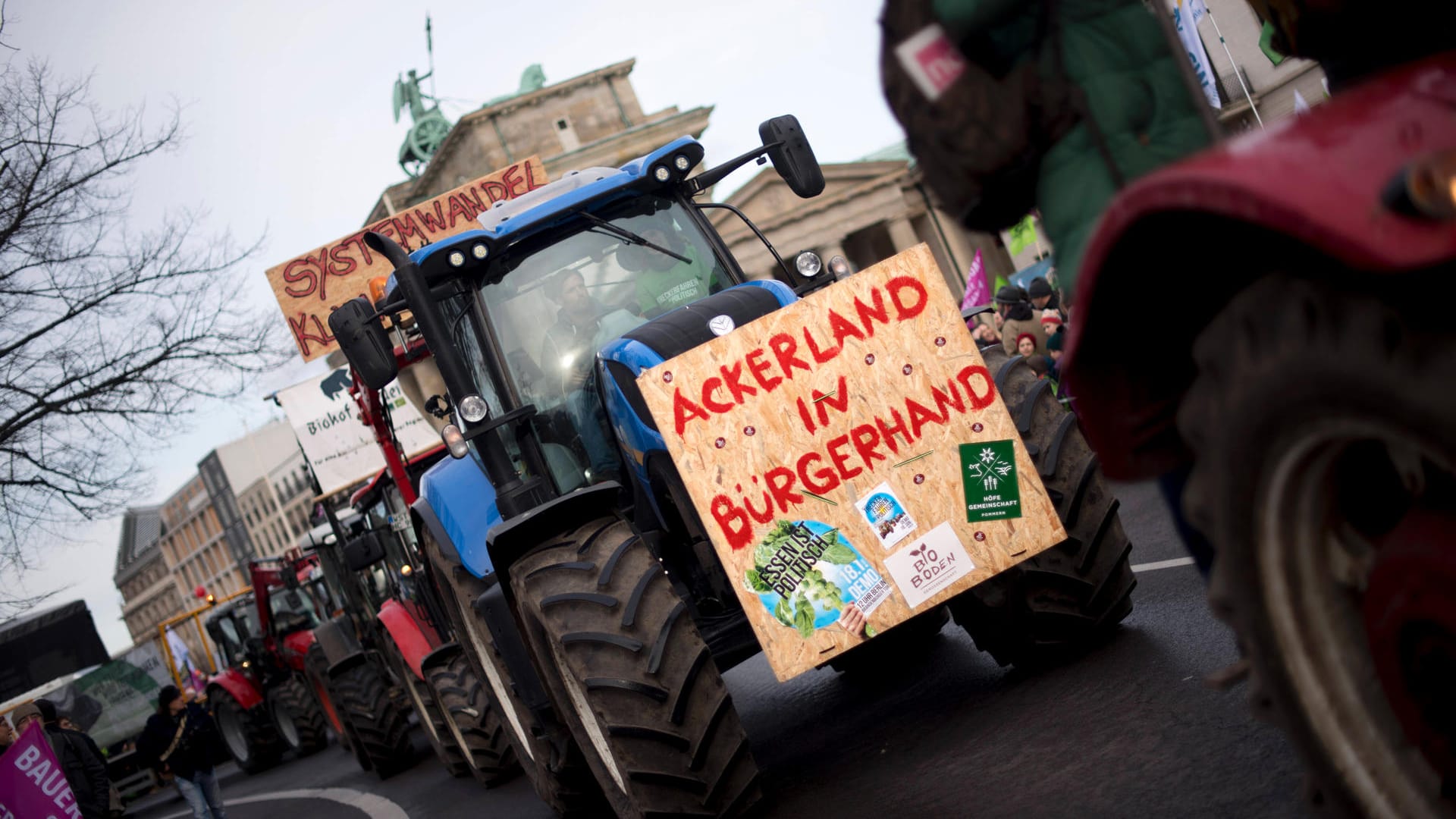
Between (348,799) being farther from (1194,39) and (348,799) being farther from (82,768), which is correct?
(1194,39)

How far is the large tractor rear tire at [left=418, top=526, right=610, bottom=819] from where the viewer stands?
6.78m

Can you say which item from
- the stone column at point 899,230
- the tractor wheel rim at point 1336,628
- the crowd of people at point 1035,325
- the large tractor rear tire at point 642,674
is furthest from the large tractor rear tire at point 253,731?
the stone column at point 899,230

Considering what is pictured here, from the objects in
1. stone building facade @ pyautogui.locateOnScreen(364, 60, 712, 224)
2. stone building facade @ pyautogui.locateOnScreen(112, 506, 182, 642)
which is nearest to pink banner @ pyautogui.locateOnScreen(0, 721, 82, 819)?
stone building facade @ pyautogui.locateOnScreen(364, 60, 712, 224)

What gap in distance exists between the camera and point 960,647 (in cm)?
806

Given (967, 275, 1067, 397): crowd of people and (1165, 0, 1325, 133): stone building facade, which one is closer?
(967, 275, 1067, 397): crowd of people

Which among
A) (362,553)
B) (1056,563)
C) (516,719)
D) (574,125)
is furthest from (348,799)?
(574,125)

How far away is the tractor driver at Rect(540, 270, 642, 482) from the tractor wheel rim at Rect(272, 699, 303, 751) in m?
16.7

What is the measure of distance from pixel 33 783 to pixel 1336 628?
1099 centimetres

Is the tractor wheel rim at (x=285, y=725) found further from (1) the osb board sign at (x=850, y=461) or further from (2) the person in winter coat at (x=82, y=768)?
(1) the osb board sign at (x=850, y=461)

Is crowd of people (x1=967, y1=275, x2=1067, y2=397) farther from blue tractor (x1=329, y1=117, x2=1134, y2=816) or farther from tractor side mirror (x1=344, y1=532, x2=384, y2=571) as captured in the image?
blue tractor (x1=329, y1=117, x2=1134, y2=816)

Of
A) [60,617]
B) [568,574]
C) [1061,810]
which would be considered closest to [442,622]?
[568,574]

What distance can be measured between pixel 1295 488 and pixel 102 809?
13.3 metres

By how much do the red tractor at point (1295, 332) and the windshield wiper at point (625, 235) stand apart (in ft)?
12.1

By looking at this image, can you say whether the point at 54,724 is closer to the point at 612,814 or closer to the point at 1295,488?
the point at 612,814
